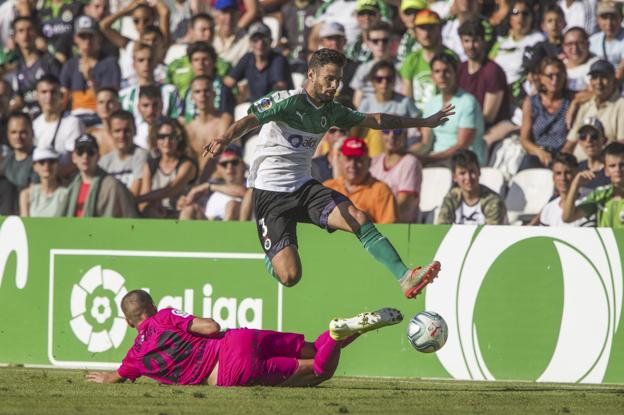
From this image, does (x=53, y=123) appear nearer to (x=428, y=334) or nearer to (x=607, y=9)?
(x=607, y=9)

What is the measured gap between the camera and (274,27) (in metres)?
16.0

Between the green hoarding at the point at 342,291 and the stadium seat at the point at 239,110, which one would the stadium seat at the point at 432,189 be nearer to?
the green hoarding at the point at 342,291

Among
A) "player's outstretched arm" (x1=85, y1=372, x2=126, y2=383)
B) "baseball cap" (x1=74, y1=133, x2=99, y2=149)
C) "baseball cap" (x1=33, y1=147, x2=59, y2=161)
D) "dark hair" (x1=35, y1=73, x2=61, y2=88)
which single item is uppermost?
"dark hair" (x1=35, y1=73, x2=61, y2=88)

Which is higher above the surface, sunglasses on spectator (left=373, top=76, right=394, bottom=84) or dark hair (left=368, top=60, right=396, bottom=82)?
dark hair (left=368, top=60, right=396, bottom=82)

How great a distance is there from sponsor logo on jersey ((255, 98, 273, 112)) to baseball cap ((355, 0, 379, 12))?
6.13m

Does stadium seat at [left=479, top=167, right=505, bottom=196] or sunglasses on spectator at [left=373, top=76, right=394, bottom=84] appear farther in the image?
sunglasses on spectator at [left=373, top=76, right=394, bottom=84]

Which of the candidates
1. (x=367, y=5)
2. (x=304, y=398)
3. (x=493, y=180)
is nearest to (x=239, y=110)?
(x=367, y=5)

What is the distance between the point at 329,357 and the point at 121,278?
3.35m

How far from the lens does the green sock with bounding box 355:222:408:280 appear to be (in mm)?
8938

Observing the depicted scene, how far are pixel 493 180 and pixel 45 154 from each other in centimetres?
535

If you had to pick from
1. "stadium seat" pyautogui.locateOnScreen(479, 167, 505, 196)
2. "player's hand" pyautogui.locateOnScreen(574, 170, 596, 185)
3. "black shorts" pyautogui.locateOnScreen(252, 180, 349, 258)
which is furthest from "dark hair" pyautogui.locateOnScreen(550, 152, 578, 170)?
"black shorts" pyautogui.locateOnScreen(252, 180, 349, 258)

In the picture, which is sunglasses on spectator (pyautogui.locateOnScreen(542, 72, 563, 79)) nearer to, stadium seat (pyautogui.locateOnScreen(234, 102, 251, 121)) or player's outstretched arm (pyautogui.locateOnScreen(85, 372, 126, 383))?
stadium seat (pyautogui.locateOnScreen(234, 102, 251, 121))

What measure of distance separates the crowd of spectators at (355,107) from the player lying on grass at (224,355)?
2.96 metres

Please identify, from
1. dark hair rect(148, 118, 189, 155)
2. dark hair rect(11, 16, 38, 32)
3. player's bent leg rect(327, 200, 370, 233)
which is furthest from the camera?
dark hair rect(11, 16, 38, 32)
